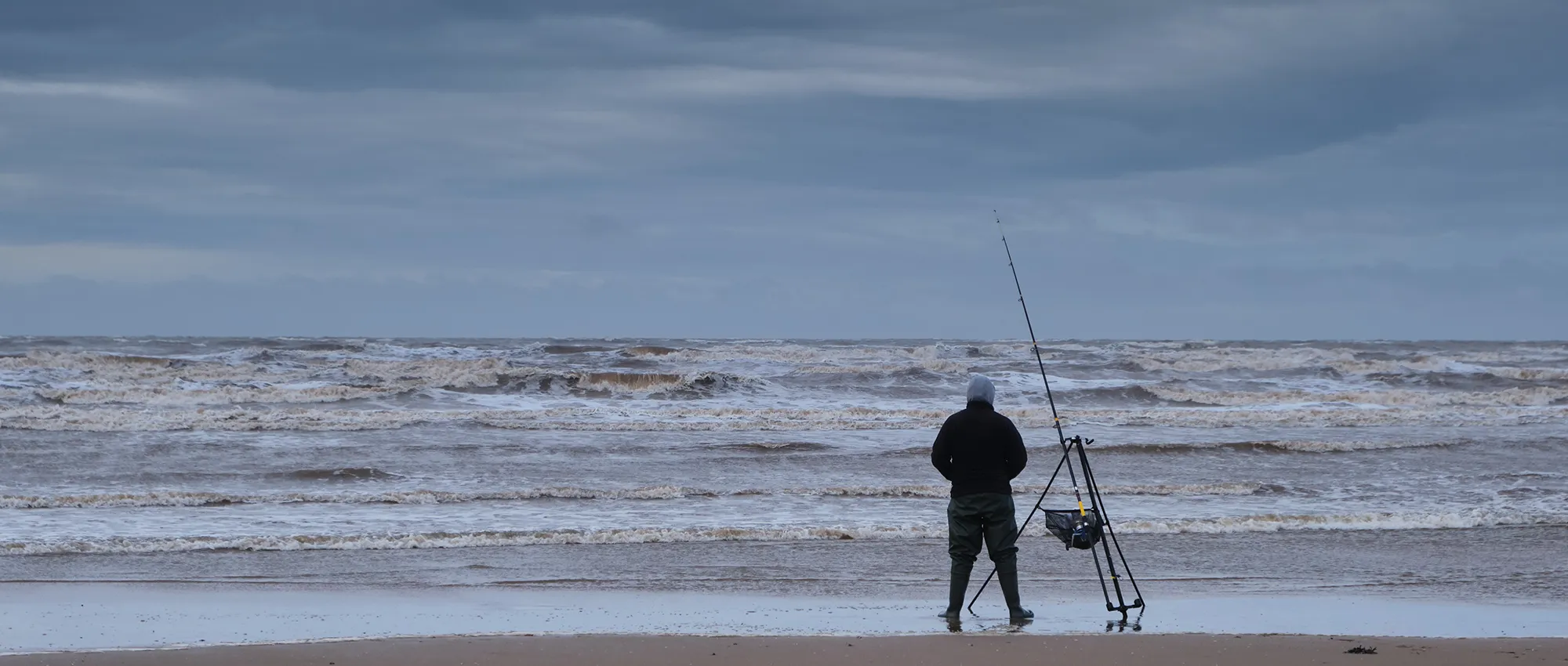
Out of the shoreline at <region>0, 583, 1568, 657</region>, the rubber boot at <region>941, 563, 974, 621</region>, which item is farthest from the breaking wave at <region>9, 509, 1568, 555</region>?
the rubber boot at <region>941, 563, 974, 621</region>

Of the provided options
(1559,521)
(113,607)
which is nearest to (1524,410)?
(1559,521)

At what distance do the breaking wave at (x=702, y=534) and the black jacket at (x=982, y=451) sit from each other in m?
3.51

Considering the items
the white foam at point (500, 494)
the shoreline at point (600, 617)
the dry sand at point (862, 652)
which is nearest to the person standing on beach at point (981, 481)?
the shoreline at point (600, 617)

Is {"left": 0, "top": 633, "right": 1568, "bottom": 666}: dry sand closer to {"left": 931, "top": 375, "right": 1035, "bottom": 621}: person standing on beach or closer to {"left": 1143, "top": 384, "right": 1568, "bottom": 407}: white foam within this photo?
{"left": 931, "top": 375, "right": 1035, "bottom": 621}: person standing on beach

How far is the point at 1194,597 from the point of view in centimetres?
735

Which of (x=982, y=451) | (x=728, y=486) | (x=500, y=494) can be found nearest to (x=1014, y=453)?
(x=982, y=451)

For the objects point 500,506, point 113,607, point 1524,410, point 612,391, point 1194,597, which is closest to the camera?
point 113,607

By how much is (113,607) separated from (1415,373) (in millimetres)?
35792

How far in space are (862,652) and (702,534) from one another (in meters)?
4.27

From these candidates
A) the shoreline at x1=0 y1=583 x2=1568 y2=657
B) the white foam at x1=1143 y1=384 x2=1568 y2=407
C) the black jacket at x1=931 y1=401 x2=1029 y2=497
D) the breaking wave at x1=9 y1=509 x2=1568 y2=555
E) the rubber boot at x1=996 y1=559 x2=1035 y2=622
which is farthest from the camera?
the white foam at x1=1143 y1=384 x2=1568 y2=407

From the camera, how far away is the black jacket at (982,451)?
Answer: 624cm

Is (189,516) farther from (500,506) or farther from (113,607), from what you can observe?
(113,607)

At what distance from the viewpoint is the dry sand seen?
17.8 feet

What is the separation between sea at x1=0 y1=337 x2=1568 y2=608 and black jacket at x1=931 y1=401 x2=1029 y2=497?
4.39ft
